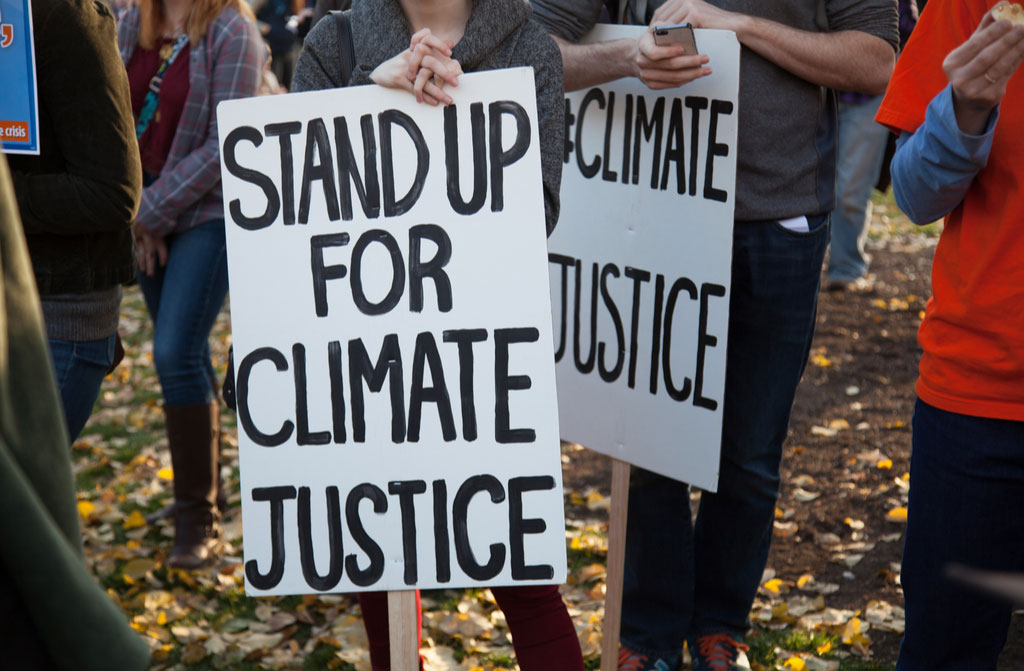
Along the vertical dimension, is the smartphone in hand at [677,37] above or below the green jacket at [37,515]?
above

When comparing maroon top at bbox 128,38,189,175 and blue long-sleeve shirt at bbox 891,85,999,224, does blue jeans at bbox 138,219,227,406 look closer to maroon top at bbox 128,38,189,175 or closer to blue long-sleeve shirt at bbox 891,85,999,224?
maroon top at bbox 128,38,189,175

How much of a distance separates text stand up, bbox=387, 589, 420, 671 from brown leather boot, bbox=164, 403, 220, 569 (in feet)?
6.39

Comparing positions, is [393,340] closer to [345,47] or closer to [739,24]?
[345,47]

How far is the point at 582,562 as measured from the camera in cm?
389

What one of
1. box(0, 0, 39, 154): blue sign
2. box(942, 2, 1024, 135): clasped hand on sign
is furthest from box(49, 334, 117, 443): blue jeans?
box(942, 2, 1024, 135): clasped hand on sign

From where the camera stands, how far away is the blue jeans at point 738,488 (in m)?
2.66

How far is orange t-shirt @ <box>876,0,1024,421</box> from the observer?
179 centimetres

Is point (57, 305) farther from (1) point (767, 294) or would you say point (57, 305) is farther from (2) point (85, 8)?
(1) point (767, 294)

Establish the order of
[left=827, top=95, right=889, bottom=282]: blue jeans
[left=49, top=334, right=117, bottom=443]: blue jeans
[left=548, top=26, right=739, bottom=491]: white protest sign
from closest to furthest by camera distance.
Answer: [left=548, top=26, right=739, bottom=491]: white protest sign < [left=49, top=334, right=117, bottom=443]: blue jeans < [left=827, top=95, right=889, bottom=282]: blue jeans

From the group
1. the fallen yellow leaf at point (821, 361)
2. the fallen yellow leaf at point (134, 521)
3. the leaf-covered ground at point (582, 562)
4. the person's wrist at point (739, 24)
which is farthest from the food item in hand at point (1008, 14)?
the fallen yellow leaf at point (821, 361)

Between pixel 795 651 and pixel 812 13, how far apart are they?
1805 millimetres

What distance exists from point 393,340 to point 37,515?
107cm

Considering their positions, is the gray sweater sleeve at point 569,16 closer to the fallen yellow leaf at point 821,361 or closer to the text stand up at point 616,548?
Result: the text stand up at point 616,548

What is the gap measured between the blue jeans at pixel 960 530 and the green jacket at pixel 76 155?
1875 millimetres
